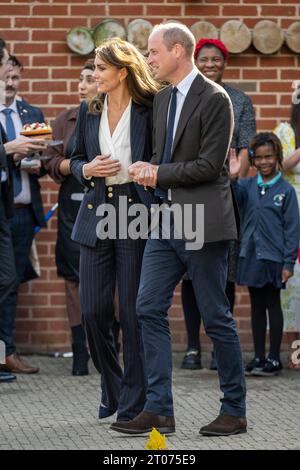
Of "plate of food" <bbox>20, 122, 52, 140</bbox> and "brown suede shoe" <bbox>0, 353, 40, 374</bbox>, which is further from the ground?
"plate of food" <bbox>20, 122, 52, 140</bbox>

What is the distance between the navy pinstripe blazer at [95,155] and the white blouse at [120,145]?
1.0 inches

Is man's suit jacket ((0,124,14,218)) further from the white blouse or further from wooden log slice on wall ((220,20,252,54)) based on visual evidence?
wooden log slice on wall ((220,20,252,54))

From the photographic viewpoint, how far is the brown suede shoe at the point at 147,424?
23.1ft

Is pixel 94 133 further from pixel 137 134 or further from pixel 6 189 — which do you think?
pixel 6 189

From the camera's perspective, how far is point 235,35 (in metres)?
10.2

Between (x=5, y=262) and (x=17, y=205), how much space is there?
0.67 metres

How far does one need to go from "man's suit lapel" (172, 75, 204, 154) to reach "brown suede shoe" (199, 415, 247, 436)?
147 centimetres

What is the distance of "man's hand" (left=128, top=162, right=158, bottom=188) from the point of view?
271 inches

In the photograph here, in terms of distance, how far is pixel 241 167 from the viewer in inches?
379

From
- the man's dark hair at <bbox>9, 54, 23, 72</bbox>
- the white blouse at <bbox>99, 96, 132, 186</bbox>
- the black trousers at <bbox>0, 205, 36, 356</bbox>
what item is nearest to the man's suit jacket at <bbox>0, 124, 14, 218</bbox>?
the black trousers at <bbox>0, 205, 36, 356</bbox>

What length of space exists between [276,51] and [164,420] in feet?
13.6

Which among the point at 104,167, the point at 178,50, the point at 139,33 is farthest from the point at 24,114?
the point at 178,50

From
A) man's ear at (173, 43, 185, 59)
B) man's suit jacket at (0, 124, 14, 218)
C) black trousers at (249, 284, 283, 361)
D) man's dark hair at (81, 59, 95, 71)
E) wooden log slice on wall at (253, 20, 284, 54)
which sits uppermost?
wooden log slice on wall at (253, 20, 284, 54)

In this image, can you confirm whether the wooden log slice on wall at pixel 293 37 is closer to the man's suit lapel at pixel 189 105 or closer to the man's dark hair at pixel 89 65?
the man's dark hair at pixel 89 65
